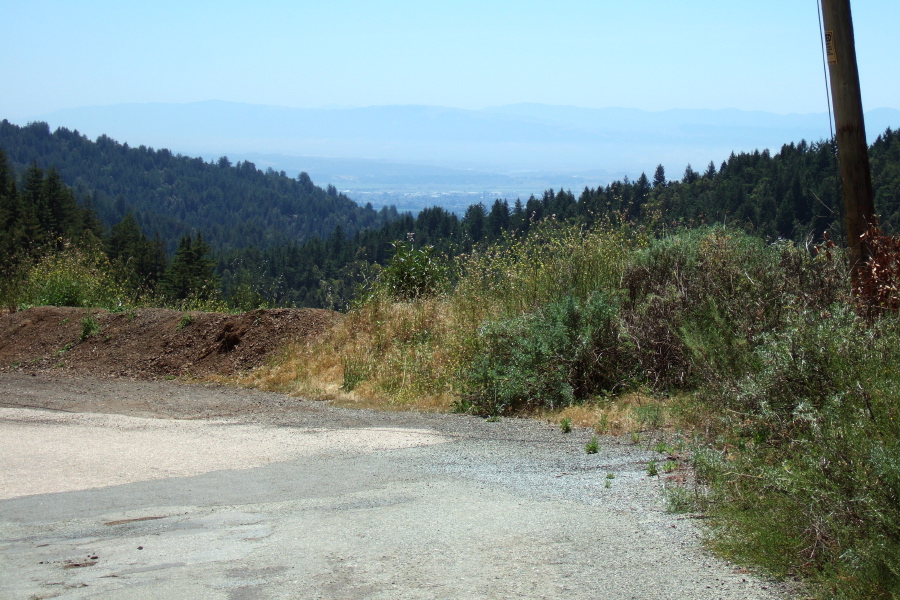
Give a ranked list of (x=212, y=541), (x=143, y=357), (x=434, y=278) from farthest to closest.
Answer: (x=434, y=278), (x=143, y=357), (x=212, y=541)

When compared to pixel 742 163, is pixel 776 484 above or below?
below

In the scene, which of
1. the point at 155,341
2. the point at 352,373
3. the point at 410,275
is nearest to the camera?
the point at 352,373

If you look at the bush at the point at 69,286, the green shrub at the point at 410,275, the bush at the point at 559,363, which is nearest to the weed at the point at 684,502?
the bush at the point at 559,363

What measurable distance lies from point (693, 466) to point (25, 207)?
260 feet

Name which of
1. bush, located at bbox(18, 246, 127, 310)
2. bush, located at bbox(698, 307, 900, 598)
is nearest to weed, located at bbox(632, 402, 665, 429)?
bush, located at bbox(698, 307, 900, 598)

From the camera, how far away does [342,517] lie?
4656 millimetres

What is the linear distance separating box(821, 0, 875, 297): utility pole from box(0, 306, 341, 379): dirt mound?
299 inches

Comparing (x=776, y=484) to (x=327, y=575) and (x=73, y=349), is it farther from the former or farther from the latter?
(x=73, y=349)

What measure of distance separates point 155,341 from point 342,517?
9135 mm

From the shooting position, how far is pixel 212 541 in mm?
4270

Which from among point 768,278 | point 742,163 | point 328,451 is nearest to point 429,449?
point 328,451

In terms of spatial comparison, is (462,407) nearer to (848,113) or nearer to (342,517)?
(342,517)

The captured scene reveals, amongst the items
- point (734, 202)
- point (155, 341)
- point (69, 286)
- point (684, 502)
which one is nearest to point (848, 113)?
point (684, 502)

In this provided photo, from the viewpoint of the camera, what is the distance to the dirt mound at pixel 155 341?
479 inches
